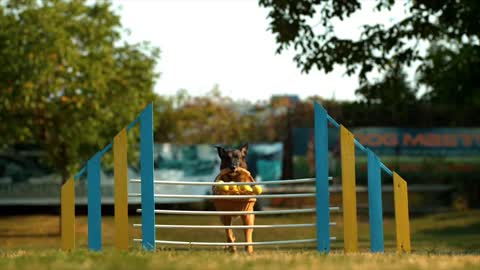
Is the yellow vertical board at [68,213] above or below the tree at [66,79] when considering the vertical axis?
below

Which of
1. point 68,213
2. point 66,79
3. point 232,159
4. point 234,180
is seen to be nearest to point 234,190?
point 234,180

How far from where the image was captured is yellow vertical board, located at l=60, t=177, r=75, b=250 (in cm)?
1048

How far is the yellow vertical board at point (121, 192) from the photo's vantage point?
10.3 m

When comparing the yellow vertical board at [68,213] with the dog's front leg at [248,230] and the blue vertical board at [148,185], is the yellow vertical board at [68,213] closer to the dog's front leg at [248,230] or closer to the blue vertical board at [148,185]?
the blue vertical board at [148,185]

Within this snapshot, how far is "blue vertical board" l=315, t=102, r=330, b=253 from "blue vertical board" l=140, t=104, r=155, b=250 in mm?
1837

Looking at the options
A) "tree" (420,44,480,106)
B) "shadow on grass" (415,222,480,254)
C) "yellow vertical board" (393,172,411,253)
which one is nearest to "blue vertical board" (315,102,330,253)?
"yellow vertical board" (393,172,411,253)

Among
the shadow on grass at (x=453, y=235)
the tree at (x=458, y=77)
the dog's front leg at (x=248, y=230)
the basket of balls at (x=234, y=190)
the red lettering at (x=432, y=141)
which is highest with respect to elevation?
the tree at (x=458, y=77)

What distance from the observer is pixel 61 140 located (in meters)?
30.9

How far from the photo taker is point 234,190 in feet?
37.9

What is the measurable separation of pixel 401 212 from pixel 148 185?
9.34 ft

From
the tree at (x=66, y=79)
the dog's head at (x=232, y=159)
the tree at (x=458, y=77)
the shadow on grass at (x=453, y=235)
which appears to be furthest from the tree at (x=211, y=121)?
the dog's head at (x=232, y=159)

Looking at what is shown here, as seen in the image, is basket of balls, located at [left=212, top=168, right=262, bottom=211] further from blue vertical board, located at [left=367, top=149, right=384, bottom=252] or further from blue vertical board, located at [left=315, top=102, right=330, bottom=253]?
blue vertical board, located at [left=367, top=149, right=384, bottom=252]

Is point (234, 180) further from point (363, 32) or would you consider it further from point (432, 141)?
point (432, 141)

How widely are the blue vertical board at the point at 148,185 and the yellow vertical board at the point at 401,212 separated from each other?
2.71 m
